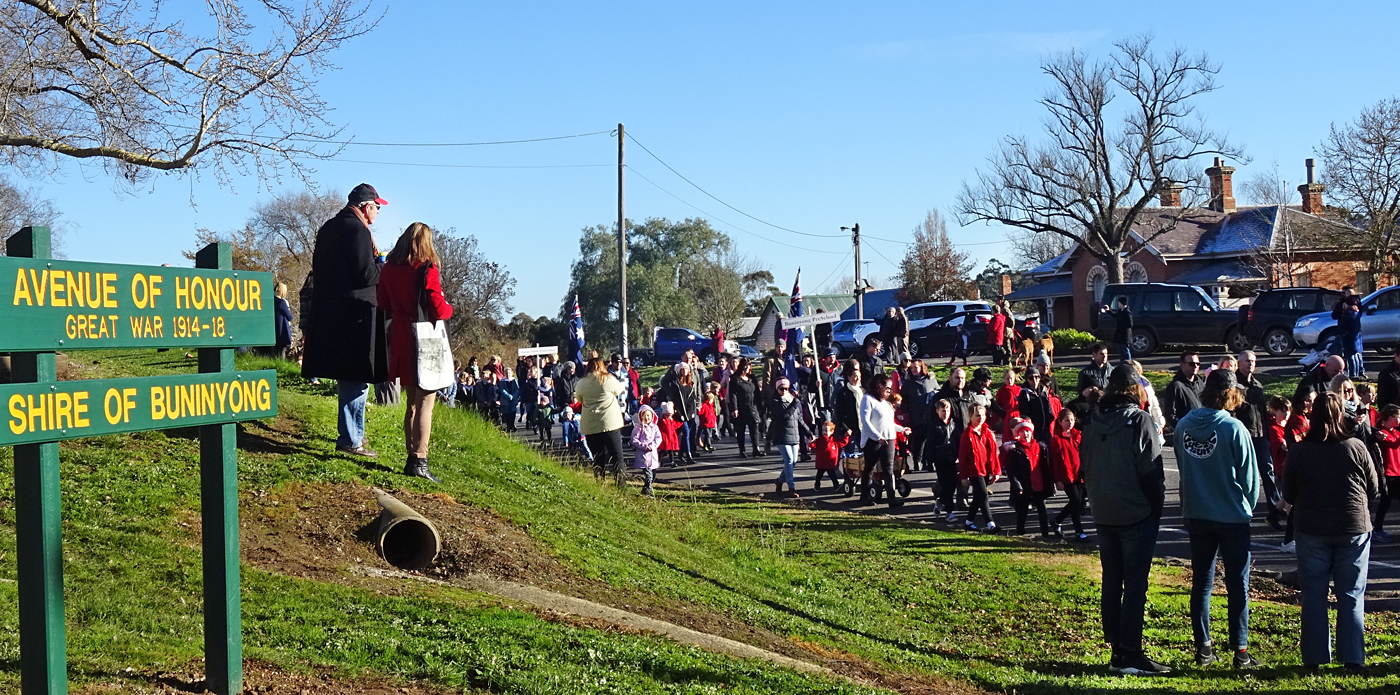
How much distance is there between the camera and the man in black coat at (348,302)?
29.0ft

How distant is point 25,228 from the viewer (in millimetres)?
4262

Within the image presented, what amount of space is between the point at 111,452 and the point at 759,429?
1563 centimetres

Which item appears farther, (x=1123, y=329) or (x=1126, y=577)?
(x=1123, y=329)

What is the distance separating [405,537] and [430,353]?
142 centimetres

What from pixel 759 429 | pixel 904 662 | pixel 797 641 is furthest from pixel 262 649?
pixel 759 429

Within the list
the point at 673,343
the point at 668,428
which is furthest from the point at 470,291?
the point at 668,428

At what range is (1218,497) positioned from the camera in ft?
25.8

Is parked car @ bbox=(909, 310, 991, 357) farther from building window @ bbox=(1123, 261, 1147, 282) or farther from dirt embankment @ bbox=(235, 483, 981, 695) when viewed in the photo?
dirt embankment @ bbox=(235, 483, 981, 695)

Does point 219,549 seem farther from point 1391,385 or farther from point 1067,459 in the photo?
point 1391,385

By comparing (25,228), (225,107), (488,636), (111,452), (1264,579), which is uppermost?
(225,107)

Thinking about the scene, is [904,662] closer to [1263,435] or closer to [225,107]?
[1263,435]

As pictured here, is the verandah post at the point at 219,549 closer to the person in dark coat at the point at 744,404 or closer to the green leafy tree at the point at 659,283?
the person in dark coat at the point at 744,404

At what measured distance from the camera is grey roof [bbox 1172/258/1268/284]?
49969 millimetres

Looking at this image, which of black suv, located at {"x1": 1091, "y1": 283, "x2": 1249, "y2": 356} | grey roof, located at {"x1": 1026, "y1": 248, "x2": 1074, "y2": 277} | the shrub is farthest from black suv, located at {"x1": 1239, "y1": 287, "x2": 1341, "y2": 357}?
grey roof, located at {"x1": 1026, "y1": 248, "x2": 1074, "y2": 277}
